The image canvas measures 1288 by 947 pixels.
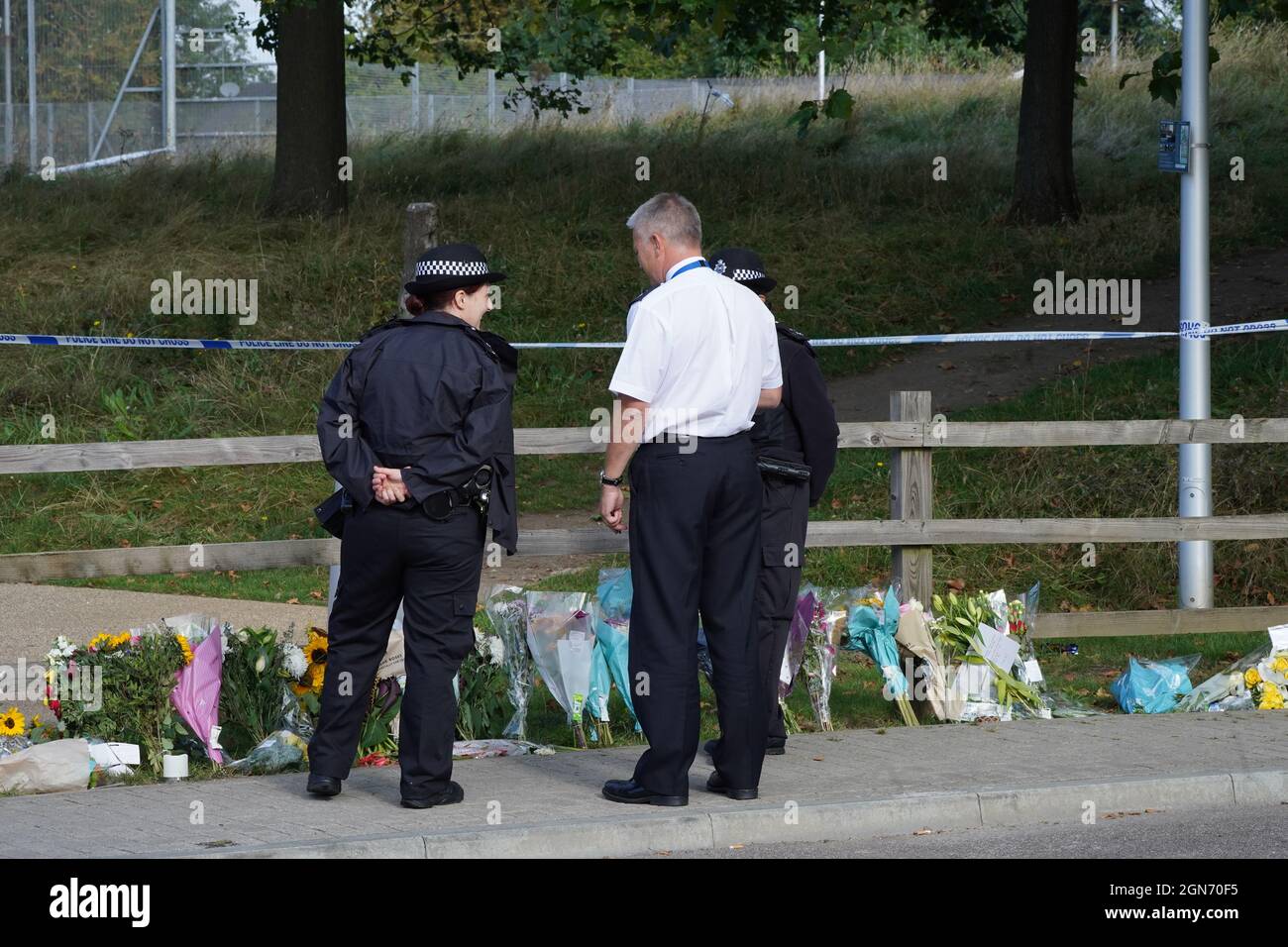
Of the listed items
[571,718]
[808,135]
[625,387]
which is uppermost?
[808,135]

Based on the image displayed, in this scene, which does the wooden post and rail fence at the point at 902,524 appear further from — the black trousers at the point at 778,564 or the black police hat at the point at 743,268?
the black police hat at the point at 743,268

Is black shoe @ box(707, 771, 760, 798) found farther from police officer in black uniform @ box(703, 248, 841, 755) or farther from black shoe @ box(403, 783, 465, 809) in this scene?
black shoe @ box(403, 783, 465, 809)

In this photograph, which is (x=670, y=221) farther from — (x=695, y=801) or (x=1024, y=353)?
(x=1024, y=353)

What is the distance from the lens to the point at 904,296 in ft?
59.3

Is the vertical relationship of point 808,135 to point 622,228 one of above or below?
above

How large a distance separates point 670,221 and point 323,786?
2.30m

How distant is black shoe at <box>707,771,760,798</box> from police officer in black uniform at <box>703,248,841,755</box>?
0.55m

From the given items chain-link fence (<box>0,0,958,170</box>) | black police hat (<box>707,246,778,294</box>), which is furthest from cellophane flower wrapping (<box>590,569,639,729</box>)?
chain-link fence (<box>0,0,958,170</box>)

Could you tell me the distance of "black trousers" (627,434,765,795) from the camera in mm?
5848

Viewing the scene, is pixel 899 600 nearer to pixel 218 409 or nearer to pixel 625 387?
pixel 625 387

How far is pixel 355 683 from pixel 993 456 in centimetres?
795

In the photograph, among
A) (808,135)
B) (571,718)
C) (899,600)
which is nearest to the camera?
(571,718)

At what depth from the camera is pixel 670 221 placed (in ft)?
19.6
